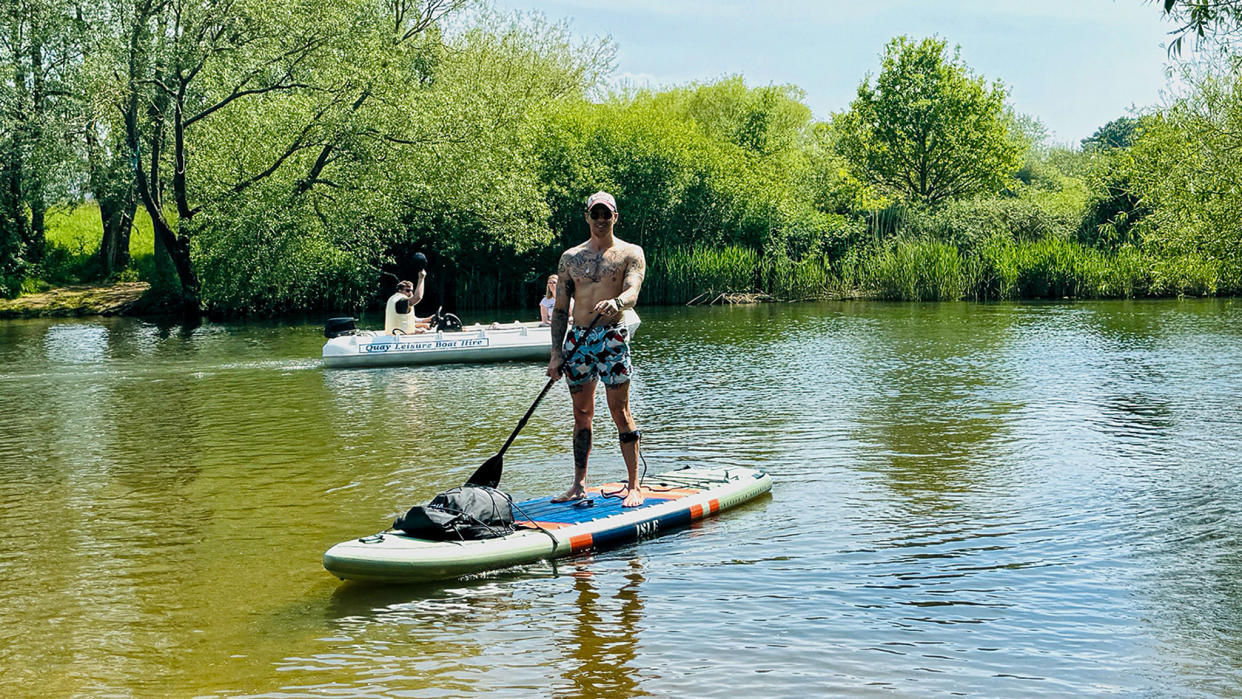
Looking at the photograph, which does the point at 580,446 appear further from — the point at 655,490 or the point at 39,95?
the point at 39,95

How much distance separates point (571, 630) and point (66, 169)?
29.2 meters

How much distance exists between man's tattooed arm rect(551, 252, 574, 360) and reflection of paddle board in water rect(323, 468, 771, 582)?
3.60 ft

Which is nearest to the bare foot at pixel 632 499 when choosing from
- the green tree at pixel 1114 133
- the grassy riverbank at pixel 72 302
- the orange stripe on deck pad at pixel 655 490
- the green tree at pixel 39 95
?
the orange stripe on deck pad at pixel 655 490

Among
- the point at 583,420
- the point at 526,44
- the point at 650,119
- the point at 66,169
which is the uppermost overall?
the point at 526,44

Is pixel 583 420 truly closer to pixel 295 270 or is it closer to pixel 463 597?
pixel 463 597

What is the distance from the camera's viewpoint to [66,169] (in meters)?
30.7

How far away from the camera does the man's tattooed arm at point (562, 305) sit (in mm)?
7884

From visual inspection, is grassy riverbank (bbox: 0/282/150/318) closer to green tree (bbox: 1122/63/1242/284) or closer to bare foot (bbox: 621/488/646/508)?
green tree (bbox: 1122/63/1242/284)

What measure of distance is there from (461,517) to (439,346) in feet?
41.8

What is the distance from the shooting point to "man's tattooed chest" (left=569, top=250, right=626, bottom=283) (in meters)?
7.75

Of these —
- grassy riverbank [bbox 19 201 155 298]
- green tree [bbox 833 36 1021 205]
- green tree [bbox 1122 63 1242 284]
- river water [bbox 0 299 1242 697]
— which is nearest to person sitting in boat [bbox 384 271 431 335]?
river water [bbox 0 299 1242 697]

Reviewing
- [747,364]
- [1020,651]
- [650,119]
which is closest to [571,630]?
[1020,651]

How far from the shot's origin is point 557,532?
23.8ft

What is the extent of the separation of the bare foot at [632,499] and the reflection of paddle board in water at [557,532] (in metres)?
0.06
